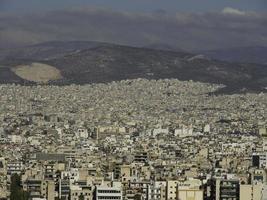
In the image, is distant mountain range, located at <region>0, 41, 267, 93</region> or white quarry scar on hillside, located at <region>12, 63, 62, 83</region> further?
white quarry scar on hillside, located at <region>12, 63, 62, 83</region>

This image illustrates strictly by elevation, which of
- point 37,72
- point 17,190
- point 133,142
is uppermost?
point 37,72

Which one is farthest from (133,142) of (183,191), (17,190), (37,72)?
(37,72)

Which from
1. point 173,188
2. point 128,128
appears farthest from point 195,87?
point 173,188

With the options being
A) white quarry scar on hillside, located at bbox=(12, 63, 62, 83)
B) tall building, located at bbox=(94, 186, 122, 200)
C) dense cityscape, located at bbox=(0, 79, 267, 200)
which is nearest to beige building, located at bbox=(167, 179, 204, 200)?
dense cityscape, located at bbox=(0, 79, 267, 200)

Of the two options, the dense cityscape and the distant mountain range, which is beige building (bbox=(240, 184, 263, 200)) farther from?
the distant mountain range

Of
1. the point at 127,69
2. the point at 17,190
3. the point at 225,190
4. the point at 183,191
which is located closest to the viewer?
the point at 183,191

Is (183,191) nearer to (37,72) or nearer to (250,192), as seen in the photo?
(250,192)

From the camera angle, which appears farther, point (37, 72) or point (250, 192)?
point (37, 72)
